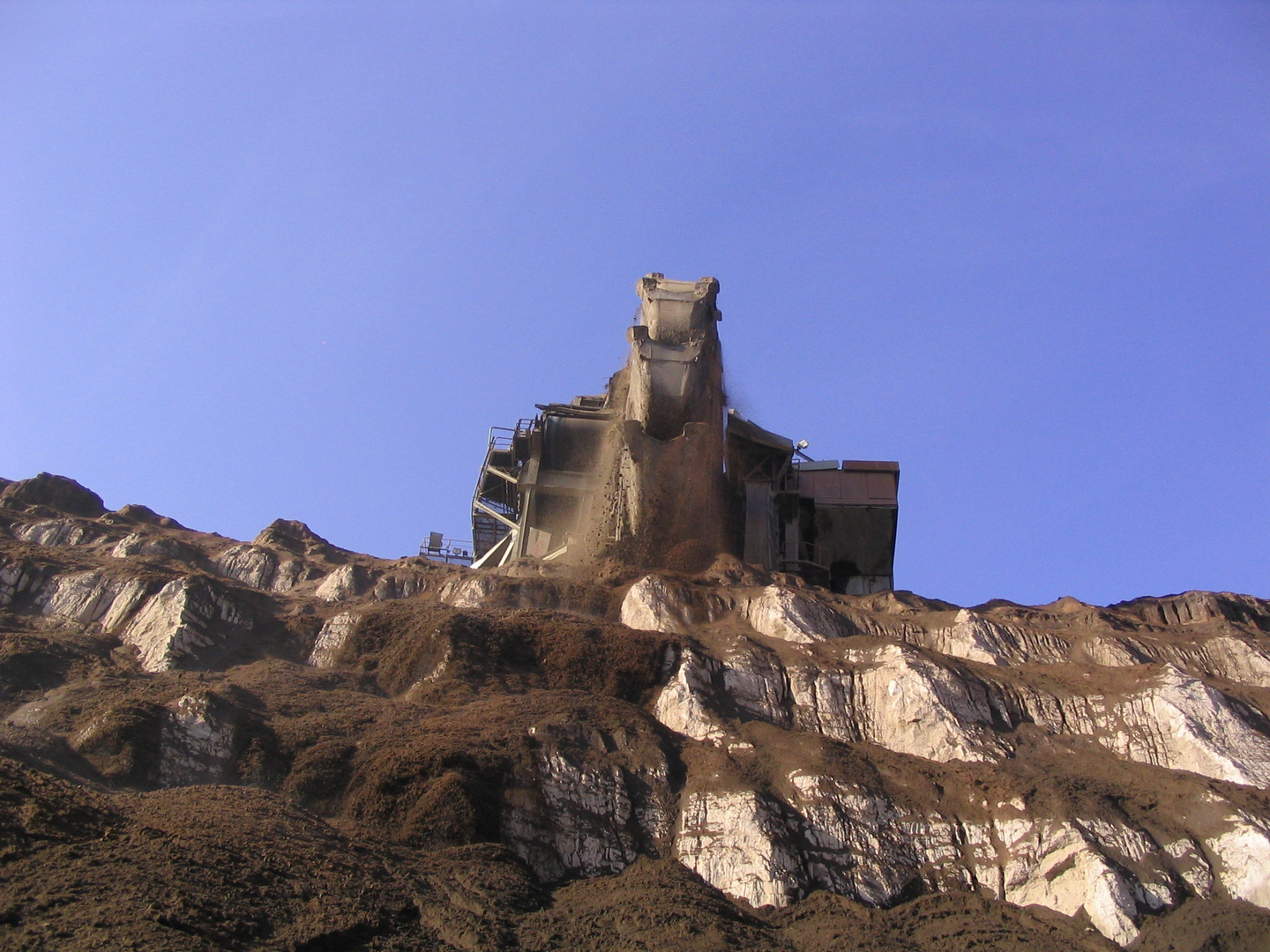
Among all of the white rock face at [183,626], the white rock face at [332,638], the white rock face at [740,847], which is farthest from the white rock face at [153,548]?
the white rock face at [740,847]

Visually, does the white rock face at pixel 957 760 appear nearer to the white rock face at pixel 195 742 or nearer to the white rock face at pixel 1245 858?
the white rock face at pixel 1245 858

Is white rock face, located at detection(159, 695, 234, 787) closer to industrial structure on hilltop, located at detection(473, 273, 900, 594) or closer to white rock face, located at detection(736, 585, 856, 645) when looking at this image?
white rock face, located at detection(736, 585, 856, 645)

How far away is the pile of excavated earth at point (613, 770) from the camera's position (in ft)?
68.1

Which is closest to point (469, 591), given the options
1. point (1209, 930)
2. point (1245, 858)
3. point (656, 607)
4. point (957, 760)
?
point (656, 607)

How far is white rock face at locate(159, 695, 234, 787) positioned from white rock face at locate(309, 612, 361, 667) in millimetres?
6224

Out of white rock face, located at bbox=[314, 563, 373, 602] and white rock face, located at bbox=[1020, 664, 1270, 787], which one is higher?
white rock face, located at bbox=[314, 563, 373, 602]

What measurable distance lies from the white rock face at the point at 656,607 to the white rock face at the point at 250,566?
13.9 meters

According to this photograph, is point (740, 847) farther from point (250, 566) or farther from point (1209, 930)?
point (250, 566)

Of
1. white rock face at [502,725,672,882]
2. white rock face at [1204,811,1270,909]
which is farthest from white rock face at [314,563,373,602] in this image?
white rock face at [1204,811,1270,909]

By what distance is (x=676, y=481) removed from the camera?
42.5m

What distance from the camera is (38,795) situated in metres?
20.7

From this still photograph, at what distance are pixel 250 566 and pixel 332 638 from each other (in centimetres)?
1176

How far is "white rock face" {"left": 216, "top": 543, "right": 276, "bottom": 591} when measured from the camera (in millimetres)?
43844

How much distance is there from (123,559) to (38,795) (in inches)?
→ 749
